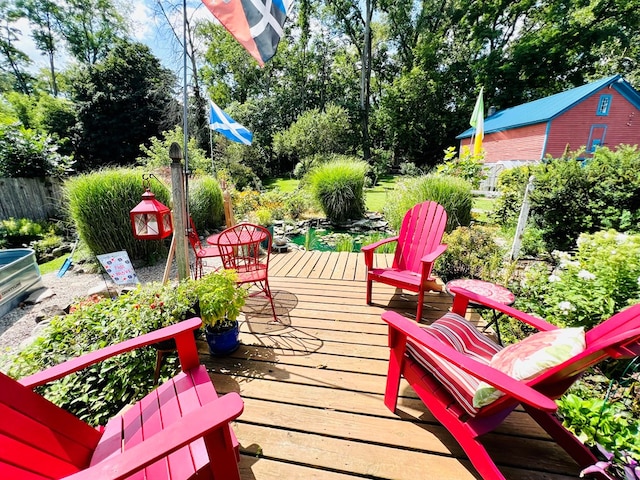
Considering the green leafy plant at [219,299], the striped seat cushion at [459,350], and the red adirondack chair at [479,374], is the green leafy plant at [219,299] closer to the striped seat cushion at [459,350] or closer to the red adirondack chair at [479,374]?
the red adirondack chair at [479,374]

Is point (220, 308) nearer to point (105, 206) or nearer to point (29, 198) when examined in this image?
point (105, 206)

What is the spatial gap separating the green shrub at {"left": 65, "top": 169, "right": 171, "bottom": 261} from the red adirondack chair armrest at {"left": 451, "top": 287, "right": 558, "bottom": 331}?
14.6 feet

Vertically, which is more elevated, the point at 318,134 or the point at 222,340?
the point at 318,134

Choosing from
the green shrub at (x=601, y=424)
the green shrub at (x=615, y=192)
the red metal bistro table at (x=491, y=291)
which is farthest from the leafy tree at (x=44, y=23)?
the green shrub at (x=601, y=424)

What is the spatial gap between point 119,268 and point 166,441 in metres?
2.16

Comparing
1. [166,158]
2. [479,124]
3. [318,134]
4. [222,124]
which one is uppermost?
[318,134]

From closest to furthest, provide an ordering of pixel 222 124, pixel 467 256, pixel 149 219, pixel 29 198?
pixel 149 219 → pixel 467 256 → pixel 222 124 → pixel 29 198

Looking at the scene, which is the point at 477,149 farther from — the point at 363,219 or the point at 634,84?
the point at 634,84

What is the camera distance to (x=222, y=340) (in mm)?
1971

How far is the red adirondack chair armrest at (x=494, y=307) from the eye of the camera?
1438 millimetres

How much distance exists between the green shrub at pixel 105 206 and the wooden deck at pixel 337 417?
3.29 metres

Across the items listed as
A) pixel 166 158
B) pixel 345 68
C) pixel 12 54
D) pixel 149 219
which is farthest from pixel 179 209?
pixel 12 54

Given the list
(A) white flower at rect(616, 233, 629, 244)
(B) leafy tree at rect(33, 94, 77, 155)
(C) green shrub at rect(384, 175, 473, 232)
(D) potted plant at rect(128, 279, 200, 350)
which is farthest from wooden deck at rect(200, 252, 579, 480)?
(B) leafy tree at rect(33, 94, 77, 155)

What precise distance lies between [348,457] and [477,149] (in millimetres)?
7667
